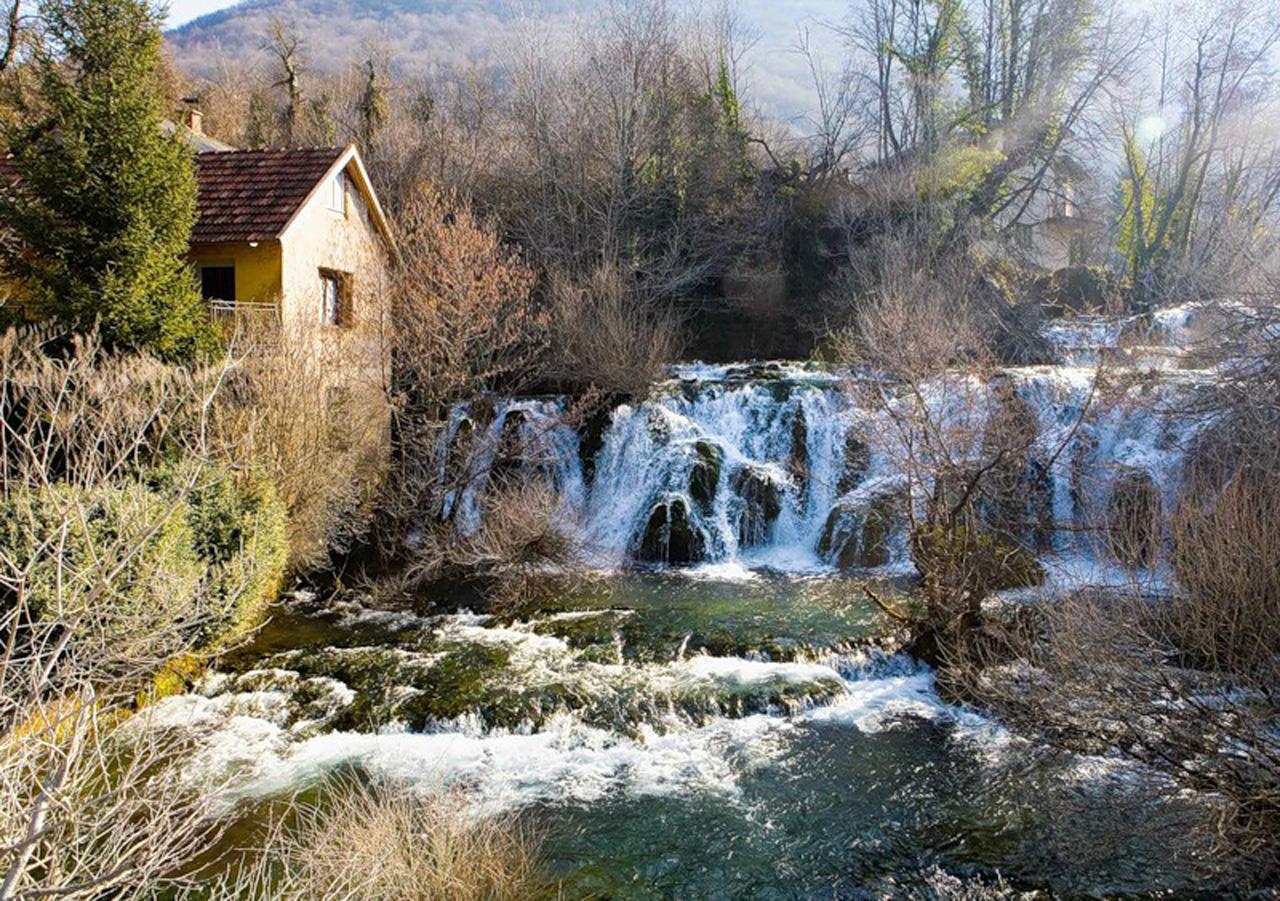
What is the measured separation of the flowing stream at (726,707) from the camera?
22.9 feet

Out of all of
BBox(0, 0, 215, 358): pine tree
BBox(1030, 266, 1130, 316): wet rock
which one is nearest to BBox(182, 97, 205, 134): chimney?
BBox(0, 0, 215, 358): pine tree

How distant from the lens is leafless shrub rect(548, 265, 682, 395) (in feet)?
60.8

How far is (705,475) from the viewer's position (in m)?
17.0

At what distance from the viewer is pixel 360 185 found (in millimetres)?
20000

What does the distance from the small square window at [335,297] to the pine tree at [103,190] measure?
418cm

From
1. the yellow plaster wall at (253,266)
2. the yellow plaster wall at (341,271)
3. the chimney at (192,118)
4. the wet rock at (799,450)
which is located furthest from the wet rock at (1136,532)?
the chimney at (192,118)

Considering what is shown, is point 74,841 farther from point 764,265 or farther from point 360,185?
point 764,265

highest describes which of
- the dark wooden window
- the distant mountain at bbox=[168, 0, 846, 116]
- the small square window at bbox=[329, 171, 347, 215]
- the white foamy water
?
the distant mountain at bbox=[168, 0, 846, 116]

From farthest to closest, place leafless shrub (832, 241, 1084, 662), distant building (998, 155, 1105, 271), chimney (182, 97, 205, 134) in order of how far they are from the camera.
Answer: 1. distant building (998, 155, 1105, 271)
2. chimney (182, 97, 205, 134)
3. leafless shrub (832, 241, 1084, 662)

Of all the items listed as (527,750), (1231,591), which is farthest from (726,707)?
(1231,591)

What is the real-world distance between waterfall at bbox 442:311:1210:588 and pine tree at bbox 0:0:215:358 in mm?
5428

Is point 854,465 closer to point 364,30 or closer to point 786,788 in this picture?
point 786,788

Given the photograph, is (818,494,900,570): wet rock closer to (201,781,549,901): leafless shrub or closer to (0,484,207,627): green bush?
(201,781,549,901): leafless shrub

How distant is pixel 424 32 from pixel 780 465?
49.7 metres
